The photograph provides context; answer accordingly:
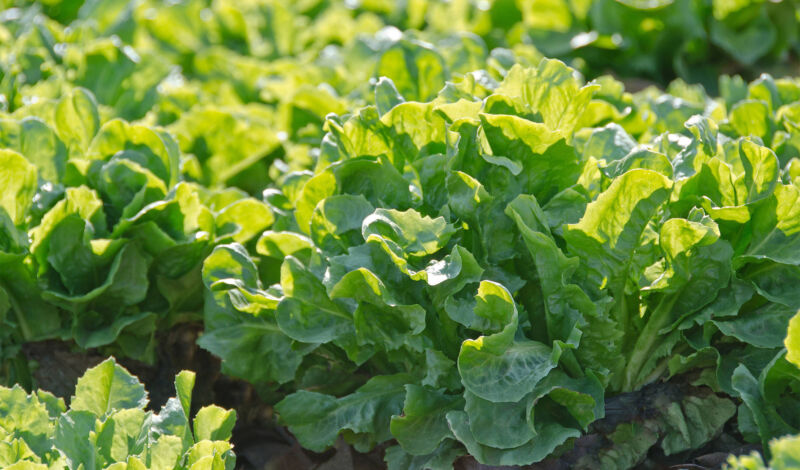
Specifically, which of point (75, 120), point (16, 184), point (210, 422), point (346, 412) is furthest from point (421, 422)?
point (75, 120)

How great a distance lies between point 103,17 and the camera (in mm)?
4340

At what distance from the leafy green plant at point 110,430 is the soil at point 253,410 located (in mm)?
502

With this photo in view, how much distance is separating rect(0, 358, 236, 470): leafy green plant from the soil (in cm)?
50

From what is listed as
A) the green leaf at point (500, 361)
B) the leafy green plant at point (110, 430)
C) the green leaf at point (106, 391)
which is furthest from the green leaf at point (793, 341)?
the green leaf at point (106, 391)

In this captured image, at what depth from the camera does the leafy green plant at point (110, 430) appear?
1.90 m

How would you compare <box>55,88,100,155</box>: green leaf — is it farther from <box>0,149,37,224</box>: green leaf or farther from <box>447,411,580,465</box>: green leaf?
<box>447,411,580,465</box>: green leaf

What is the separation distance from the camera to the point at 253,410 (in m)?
2.83

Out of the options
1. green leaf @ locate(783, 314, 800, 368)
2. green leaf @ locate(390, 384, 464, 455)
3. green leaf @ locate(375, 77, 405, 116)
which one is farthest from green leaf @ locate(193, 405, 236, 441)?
green leaf @ locate(783, 314, 800, 368)

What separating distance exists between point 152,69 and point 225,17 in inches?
44.6

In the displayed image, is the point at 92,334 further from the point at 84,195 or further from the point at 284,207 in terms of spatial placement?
the point at 284,207

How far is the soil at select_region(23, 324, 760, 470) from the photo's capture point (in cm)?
211

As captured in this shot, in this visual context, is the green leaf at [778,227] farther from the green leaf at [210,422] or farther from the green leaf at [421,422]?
the green leaf at [210,422]

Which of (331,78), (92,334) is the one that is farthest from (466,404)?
(331,78)

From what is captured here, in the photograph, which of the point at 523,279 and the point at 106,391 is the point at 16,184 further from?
the point at 523,279
